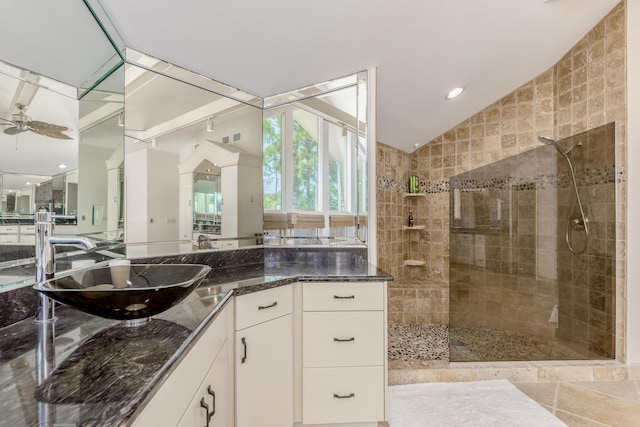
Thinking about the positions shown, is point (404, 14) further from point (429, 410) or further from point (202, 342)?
point (429, 410)

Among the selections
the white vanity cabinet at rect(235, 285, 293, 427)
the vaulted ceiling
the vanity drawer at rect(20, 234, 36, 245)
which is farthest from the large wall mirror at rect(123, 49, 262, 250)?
the white vanity cabinet at rect(235, 285, 293, 427)

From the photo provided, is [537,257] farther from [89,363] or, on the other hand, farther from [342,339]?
[89,363]

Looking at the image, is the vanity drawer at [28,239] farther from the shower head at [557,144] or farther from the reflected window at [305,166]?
the shower head at [557,144]

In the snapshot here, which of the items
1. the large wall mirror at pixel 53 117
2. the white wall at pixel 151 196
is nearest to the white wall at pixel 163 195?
the white wall at pixel 151 196

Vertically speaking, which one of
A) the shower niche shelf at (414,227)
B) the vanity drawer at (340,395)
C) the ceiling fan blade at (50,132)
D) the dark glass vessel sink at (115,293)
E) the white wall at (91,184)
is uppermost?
the ceiling fan blade at (50,132)

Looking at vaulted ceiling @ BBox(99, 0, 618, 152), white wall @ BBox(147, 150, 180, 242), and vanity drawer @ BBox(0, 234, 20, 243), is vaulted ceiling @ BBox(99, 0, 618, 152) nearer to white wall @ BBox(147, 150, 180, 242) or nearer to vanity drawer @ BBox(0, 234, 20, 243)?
white wall @ BBox(147, 150, 180, 242)

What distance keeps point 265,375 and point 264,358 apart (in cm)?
8

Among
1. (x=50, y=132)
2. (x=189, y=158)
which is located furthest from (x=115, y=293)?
(x=189, y=158)

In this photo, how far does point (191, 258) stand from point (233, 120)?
3.28 ft

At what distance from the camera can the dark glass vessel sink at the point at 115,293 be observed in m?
0.77

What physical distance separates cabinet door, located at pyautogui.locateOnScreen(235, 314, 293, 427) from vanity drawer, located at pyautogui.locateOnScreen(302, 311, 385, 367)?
0.11 meters

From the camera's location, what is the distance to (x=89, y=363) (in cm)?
67

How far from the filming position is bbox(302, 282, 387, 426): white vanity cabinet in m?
1.62

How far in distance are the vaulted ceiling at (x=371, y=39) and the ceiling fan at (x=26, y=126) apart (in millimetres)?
654
